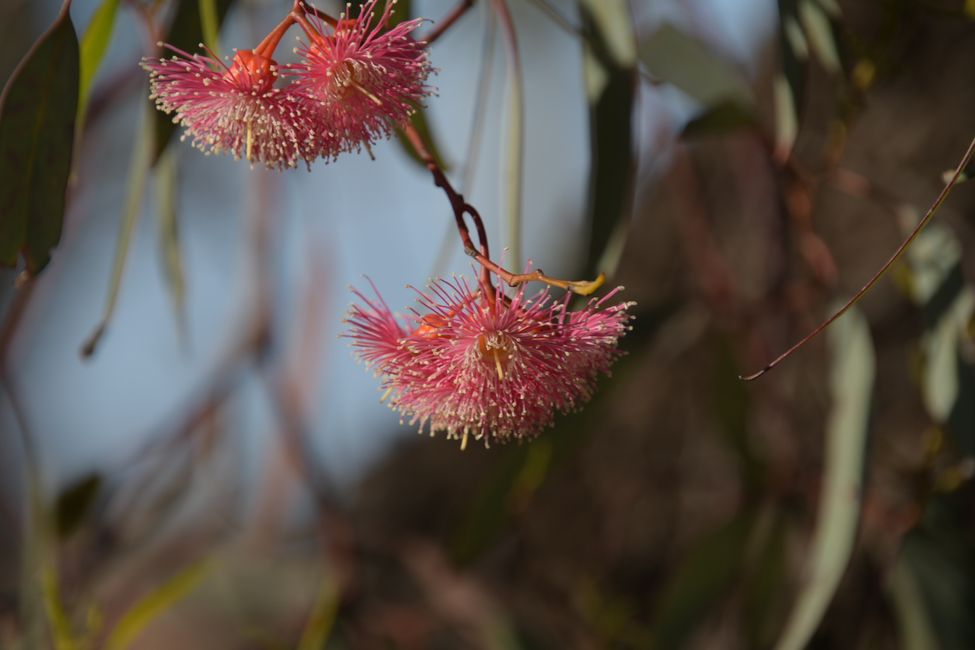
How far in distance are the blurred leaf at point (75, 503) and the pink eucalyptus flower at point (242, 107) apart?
0.91 metres

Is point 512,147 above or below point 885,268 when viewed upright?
above

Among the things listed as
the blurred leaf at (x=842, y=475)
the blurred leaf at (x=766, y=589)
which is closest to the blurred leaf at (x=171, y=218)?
the blurred leaf at (x=842, y=475)

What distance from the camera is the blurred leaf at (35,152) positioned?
66 cm

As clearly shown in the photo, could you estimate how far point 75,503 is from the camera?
1361mm

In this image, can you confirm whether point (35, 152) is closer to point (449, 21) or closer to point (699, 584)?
point (449, 21)

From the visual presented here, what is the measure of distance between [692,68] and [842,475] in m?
0.44

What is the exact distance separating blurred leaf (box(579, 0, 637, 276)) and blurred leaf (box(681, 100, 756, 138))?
12cm

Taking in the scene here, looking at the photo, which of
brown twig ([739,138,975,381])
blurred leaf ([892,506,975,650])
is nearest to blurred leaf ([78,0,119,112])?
brown twig ([739,138,975,381])

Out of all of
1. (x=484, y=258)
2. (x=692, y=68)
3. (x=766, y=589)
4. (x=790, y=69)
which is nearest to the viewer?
(x=484, y=258)

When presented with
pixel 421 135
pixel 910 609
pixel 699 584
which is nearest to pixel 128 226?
pixel 421 135

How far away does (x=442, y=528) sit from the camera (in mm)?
2096

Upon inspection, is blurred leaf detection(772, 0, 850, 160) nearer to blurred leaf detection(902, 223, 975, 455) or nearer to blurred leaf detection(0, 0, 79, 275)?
blurred leaf detection(902, 223, 975, 455)

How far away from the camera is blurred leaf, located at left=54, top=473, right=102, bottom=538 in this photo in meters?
1.35

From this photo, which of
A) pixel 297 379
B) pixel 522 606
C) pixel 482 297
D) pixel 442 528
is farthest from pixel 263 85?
pixel 442 528
